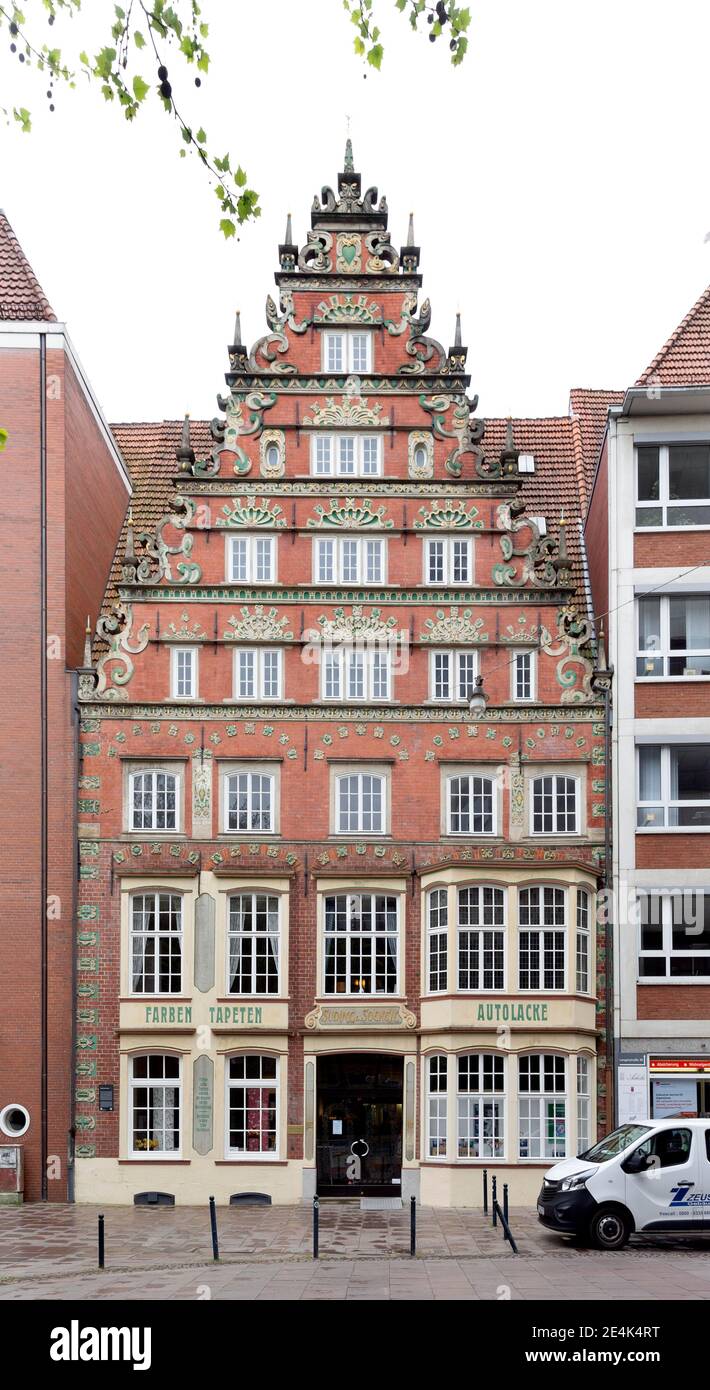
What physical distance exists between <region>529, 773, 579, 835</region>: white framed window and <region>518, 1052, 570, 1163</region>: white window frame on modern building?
398 centimetres

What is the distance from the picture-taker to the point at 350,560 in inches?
1147

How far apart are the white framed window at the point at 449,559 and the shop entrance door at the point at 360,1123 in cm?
876

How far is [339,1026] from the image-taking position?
27.7m

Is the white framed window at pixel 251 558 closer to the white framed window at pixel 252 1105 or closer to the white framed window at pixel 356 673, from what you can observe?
the white framed window at pixel 356 673

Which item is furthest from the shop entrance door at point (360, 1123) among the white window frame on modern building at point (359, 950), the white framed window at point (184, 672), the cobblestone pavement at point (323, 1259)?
the white framed window at point (184, 672)

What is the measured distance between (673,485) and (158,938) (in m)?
12.5

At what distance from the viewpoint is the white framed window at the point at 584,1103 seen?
1061 inches

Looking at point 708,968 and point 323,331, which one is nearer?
point 708,968

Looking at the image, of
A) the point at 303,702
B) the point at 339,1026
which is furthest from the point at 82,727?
the point at 339,1026

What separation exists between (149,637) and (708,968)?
11.6m

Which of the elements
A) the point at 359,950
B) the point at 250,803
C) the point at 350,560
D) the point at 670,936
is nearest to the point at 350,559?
the point at 350,560

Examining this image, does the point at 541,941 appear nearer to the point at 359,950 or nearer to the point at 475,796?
the point at 475,796

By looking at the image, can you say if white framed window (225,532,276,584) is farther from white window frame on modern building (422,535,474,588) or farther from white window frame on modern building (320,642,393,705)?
white window frame on modern building (422,535,474,588)

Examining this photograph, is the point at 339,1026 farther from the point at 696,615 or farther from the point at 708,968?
the point at 696,615
